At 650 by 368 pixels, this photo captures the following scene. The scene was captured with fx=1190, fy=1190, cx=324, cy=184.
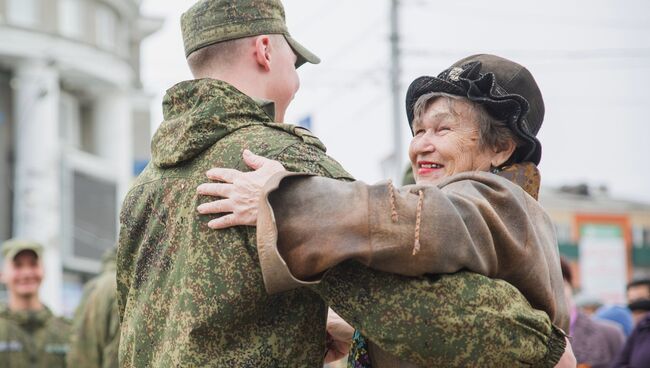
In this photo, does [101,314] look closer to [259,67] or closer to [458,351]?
[259,67]

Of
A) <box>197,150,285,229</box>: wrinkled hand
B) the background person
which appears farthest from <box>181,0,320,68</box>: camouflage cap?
the background person

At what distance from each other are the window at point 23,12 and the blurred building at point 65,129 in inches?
Answer: 1.5

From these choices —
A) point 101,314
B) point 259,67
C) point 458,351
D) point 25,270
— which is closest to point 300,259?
point 458,351

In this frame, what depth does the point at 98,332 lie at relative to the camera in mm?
9336

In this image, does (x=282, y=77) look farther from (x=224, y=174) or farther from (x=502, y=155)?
(x=502, y=155)

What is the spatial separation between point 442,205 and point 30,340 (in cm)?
778

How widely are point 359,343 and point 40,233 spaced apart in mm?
42031

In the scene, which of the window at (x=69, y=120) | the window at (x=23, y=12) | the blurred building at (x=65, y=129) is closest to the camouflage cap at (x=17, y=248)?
the blurred building at (x=65, y=129)

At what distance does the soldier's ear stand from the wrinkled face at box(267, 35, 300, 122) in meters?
0.02

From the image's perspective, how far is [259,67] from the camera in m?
3.91

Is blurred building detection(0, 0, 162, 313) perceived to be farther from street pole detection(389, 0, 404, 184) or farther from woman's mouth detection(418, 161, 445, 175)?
woman's mouth detection(418, 161, 445, 175)

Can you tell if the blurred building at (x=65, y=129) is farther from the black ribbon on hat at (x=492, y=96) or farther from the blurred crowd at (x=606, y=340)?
the black ribbon on hat at (x=492, y=96)

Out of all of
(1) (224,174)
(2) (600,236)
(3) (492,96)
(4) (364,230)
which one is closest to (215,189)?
(1) (224,174)

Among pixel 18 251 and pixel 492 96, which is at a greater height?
pixel 492 96
